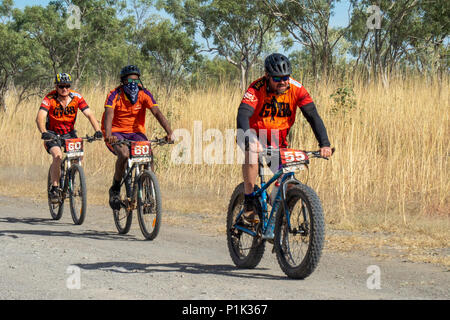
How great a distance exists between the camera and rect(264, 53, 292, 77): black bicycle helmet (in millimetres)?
5777

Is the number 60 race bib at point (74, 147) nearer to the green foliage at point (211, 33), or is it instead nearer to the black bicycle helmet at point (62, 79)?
the black bicycle helmet at point (62, 79)

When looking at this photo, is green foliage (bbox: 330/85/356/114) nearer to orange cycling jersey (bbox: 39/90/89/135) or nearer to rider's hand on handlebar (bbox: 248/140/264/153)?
orange cycling jersey (bbox: 39/90/89/135)

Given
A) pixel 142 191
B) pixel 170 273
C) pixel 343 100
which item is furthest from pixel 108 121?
pixel 343 100

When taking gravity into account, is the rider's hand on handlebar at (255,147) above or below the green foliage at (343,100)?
below

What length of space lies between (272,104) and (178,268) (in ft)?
5.66

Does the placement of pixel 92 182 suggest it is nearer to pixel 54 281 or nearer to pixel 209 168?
pixel 209 168

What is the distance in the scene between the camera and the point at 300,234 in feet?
18.2

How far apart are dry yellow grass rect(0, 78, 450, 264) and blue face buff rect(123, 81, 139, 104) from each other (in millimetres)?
2238

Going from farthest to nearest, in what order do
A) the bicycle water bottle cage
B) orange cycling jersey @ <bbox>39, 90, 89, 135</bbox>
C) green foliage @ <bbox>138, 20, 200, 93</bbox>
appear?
green foliage @ <bbox>138, 20, 200, 93</bbox> < orange cycling jersey @ <bbox>39, 90, 89, 135</bbox> < the bicycle water bottle cage

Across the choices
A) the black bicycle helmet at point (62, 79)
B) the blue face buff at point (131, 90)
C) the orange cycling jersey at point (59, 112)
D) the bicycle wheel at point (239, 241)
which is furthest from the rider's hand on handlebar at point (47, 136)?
the bicycle wheel at point (239, 241)

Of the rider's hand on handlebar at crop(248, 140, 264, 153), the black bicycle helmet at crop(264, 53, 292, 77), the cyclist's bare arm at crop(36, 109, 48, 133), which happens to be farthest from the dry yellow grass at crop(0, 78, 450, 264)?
the black bicycle helmet at crop(264, 53, 292, 77)

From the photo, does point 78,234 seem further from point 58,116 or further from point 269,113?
point 269,113

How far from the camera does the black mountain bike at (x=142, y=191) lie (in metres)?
8.17
